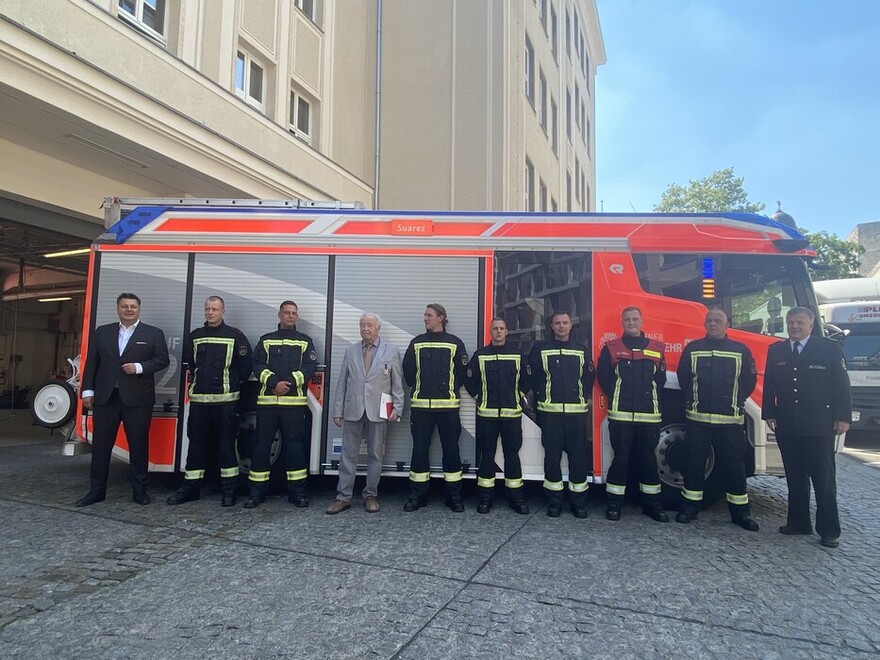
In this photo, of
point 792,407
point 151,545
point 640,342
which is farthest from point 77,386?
point 792,407

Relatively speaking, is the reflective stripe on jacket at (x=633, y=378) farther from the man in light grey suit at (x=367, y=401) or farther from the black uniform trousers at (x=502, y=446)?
the man in light grey suit at (x=367, y=401)

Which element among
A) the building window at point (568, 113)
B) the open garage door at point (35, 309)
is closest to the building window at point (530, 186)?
the building window at point (568, 113)

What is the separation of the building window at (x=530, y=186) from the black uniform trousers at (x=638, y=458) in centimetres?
1259

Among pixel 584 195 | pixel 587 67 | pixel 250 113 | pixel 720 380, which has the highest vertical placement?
pixel 587 67

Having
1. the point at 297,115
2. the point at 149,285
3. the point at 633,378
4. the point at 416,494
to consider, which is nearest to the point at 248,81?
the point at 297,115

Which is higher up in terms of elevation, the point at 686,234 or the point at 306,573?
the point at 686,234

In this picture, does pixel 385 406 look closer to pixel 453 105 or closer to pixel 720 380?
pixel 720 380

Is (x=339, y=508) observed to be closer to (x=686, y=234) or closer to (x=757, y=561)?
(x=757, y=561)

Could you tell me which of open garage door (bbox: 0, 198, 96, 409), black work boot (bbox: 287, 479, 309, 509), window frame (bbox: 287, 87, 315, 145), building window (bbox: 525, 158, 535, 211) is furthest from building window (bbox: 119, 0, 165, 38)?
building window (bbox: 525, 158, 535, 211)

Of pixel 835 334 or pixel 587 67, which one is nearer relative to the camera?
pixel 835 334

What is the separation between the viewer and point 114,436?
5215 millimetres

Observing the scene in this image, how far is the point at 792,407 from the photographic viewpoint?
4668 millimetres

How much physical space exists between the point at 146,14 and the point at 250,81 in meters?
2.37

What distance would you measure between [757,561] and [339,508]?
11.0ft
